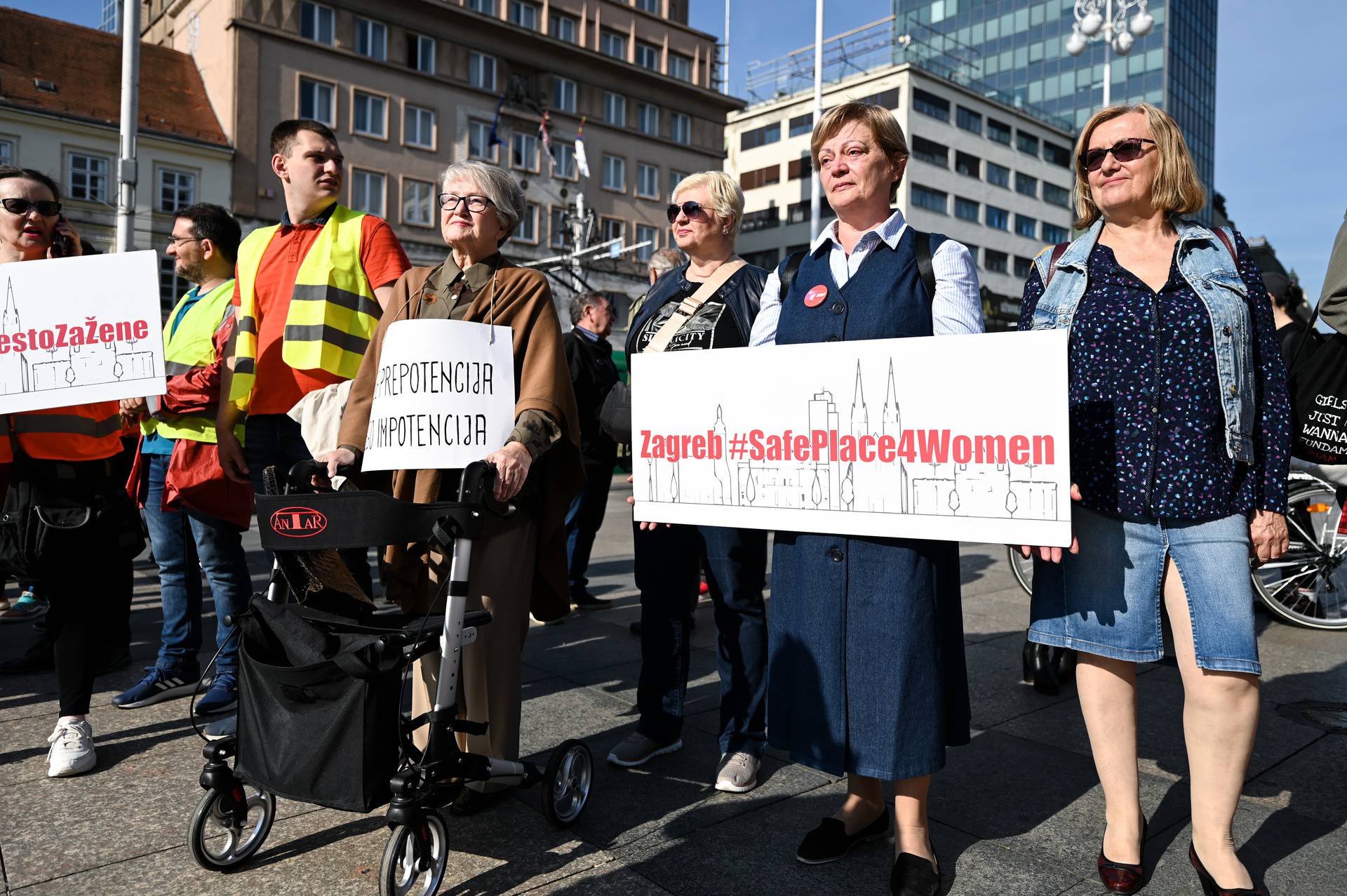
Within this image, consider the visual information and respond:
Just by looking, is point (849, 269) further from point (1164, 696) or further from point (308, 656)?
point (1164, 696)

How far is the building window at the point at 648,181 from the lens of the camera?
4625 cm

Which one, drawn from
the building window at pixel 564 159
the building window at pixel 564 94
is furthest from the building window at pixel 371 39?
the building window at pixel 564 159

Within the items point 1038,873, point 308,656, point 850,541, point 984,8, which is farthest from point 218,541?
point 984,8

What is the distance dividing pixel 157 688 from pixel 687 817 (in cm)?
264

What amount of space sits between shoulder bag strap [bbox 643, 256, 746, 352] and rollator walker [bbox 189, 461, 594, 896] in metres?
1.05

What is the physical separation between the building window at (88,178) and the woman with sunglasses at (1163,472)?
3462cm

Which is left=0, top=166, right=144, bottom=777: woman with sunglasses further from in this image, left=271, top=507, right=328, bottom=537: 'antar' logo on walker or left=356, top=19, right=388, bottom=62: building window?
left=356, top=19, right=388, bottom=62: building window

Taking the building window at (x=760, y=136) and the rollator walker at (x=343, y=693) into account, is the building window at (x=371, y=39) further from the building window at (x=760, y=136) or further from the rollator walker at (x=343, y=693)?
the rollator walker at (x=343, y=693)

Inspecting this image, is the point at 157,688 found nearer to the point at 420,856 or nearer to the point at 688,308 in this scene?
the point at 420,856

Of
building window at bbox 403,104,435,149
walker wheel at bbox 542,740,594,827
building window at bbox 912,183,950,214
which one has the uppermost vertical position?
building window at bbox 912,183,950,214

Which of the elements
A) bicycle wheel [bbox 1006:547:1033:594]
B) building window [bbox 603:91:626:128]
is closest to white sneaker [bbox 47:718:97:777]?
bicycle wheel [bbox 1006:547:1033:594]

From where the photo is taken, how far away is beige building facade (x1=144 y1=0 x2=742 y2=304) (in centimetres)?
3462

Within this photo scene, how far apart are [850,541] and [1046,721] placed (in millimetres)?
2017

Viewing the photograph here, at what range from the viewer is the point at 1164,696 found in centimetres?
450
